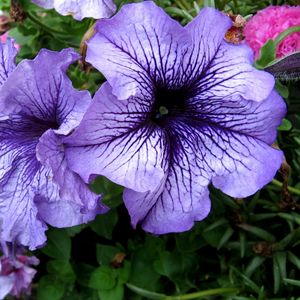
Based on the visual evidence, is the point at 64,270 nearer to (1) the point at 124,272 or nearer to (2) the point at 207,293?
(1) the point at 124,272

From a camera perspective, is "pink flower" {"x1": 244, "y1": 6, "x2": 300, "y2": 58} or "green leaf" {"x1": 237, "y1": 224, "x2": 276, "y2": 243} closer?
"pink flower" {"x1": 244, "y1": 6, "x2": 300, "y2": 58}

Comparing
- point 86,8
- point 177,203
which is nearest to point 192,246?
point 177,203

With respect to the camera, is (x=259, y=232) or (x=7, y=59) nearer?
(x=7, y=59)

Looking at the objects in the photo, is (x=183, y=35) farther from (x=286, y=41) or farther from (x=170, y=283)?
(x=170, y=283)

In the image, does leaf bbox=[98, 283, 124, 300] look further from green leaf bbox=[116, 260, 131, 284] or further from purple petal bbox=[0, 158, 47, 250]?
purple petal bbox=[0, 158, 47, 250]

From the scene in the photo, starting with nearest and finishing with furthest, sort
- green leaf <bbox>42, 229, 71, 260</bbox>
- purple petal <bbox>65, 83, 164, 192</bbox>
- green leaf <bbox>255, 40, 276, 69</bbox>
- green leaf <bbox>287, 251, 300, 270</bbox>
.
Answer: purple petal <bbox>65, 83, 164, 192</bbox>, green leaf <bbox>255, 40, 276, 69</bbox>, green leaf <bbox>287, 251, 300, 270</bbox>, green leaf <bbox>42, 229, 71, 260</bbox>

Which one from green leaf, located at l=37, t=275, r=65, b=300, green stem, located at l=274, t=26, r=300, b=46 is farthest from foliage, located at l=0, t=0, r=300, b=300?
green stem, located at l=274, t=26, r=300, b=46

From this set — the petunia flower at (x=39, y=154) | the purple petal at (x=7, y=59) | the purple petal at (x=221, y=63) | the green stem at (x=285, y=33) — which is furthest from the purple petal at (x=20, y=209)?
the green stem at (x=285, y=33)
